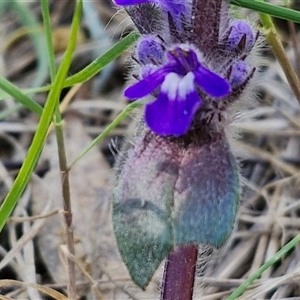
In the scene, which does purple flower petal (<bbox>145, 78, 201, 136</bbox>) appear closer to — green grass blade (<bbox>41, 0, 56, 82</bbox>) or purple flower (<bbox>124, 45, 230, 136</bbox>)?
purple flower (<bbox>124, 45, 230, 136</bbox>)

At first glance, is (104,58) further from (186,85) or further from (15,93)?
(186,85)

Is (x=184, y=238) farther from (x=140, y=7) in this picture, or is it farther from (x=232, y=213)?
(x=140, y=7)

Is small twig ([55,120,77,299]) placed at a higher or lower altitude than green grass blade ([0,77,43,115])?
lower

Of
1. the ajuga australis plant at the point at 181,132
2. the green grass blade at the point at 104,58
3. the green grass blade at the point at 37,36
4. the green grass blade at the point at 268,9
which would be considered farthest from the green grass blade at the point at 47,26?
the green grass blade at the point at 37,36

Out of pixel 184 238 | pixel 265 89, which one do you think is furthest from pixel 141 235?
pixel 265 89

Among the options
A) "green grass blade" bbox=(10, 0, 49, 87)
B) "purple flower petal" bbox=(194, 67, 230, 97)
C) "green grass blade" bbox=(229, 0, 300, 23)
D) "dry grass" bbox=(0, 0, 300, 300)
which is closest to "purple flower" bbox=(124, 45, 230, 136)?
"purple flower petal" bbox=(194, 67, 230, 97)

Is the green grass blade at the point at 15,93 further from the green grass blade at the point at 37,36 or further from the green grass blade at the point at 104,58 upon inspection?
the green grass blade at the point at 37,36
